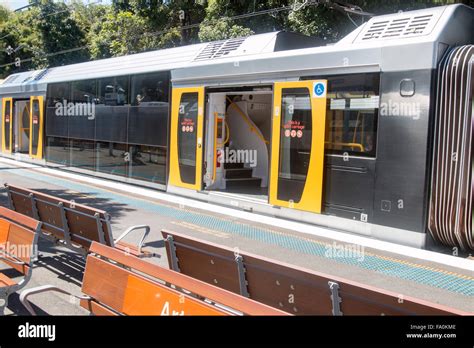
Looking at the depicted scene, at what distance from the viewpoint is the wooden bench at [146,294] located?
2912 mm

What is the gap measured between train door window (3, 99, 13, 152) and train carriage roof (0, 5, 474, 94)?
9.77 meters

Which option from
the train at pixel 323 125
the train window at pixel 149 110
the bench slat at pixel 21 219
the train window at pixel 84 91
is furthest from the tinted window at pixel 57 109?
the bench slat at pixel 21 219

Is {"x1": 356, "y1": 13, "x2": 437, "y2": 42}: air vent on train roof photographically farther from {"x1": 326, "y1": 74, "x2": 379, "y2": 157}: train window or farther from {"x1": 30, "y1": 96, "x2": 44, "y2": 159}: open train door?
{"x1": 30, "y1": 96, "x2": 44, "y2": 159}: open train door

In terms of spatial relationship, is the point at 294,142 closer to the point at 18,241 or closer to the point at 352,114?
the point at 352,114

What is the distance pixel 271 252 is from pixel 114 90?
28.3 feet

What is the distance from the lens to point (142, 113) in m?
12.8

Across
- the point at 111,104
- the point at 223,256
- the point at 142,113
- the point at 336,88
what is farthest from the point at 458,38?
the point at 111,104

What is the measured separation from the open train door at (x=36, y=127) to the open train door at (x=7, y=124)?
2243mm

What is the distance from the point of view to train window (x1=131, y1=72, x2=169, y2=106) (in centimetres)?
1205

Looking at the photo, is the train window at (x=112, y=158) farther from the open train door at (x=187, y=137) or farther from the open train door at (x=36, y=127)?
the open train door at (x=36, y=127)

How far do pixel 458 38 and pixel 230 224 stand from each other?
4.87 m

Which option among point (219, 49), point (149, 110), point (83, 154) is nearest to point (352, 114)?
point (219, 49)
